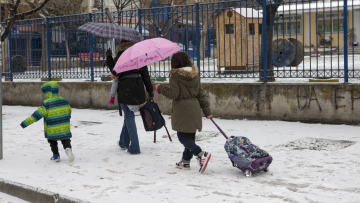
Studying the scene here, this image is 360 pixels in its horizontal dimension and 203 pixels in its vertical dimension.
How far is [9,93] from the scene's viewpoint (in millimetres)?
14258

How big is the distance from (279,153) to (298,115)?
2677 mm

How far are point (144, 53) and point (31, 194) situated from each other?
2.07 m

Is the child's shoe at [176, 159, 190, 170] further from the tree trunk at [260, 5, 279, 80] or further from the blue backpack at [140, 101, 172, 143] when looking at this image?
the tree trunk at [260, 5, 279, 80]

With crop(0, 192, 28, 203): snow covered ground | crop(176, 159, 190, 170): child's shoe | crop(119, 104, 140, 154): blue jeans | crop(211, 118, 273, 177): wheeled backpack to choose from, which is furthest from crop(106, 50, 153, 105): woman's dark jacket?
crop(0, 192, 28, 203): snow covered ground

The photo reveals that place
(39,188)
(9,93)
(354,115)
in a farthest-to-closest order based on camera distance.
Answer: (9,93), (354,115), (39,188)

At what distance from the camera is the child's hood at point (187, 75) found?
5.37 meters

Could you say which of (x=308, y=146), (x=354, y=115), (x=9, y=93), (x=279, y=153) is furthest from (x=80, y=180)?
(x=9, y=93)

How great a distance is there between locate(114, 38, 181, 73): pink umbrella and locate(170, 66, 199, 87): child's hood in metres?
0.47

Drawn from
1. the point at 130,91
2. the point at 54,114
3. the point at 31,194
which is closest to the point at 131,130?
the point at 130,91

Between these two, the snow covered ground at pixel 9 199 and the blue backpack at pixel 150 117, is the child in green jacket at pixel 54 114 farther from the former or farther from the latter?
the snow covered ground at pixel 9 199

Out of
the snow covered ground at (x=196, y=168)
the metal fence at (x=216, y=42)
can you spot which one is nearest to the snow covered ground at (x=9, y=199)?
the snow covered ground at (x=196, y=168)

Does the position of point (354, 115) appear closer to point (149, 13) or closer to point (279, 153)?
point (279, 153)

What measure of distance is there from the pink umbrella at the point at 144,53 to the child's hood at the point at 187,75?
47 cm

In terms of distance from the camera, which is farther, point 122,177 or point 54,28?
point 54,28
